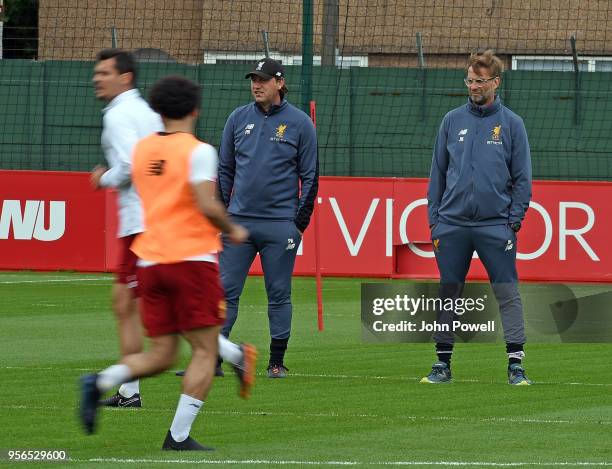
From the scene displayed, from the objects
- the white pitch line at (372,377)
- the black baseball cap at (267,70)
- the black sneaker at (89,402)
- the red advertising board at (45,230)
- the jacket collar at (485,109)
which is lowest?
the red advertising board at (45,230)

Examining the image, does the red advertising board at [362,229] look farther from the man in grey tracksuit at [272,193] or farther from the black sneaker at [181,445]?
the black sneaker at [181,445]

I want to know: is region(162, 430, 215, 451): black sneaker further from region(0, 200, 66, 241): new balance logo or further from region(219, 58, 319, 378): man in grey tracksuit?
region(0, 200, 66, 241): new balance logo

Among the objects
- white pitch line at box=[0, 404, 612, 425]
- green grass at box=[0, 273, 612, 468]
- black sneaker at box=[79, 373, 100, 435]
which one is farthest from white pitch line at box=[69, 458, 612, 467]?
white pitch line at box=[0, 404, 612, 425]

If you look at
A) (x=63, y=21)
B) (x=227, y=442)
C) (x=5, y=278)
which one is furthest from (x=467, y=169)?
(x=63, y=21)

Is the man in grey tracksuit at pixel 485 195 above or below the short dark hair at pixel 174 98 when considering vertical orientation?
below

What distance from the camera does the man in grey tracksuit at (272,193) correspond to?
1100 cm

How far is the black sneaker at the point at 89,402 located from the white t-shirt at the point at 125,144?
132 centimetres

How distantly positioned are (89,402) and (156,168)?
111 centimetres

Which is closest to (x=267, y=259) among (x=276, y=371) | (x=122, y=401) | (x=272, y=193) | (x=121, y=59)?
(x=272, y=193)

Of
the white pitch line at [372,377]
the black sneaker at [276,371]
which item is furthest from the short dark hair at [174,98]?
the white pitch line at [372,377]

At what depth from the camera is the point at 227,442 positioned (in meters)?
8.08

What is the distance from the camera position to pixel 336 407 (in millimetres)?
9492

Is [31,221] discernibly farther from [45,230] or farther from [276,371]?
[276,371]

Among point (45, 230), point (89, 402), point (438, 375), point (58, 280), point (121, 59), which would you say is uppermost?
point (121, 59)
